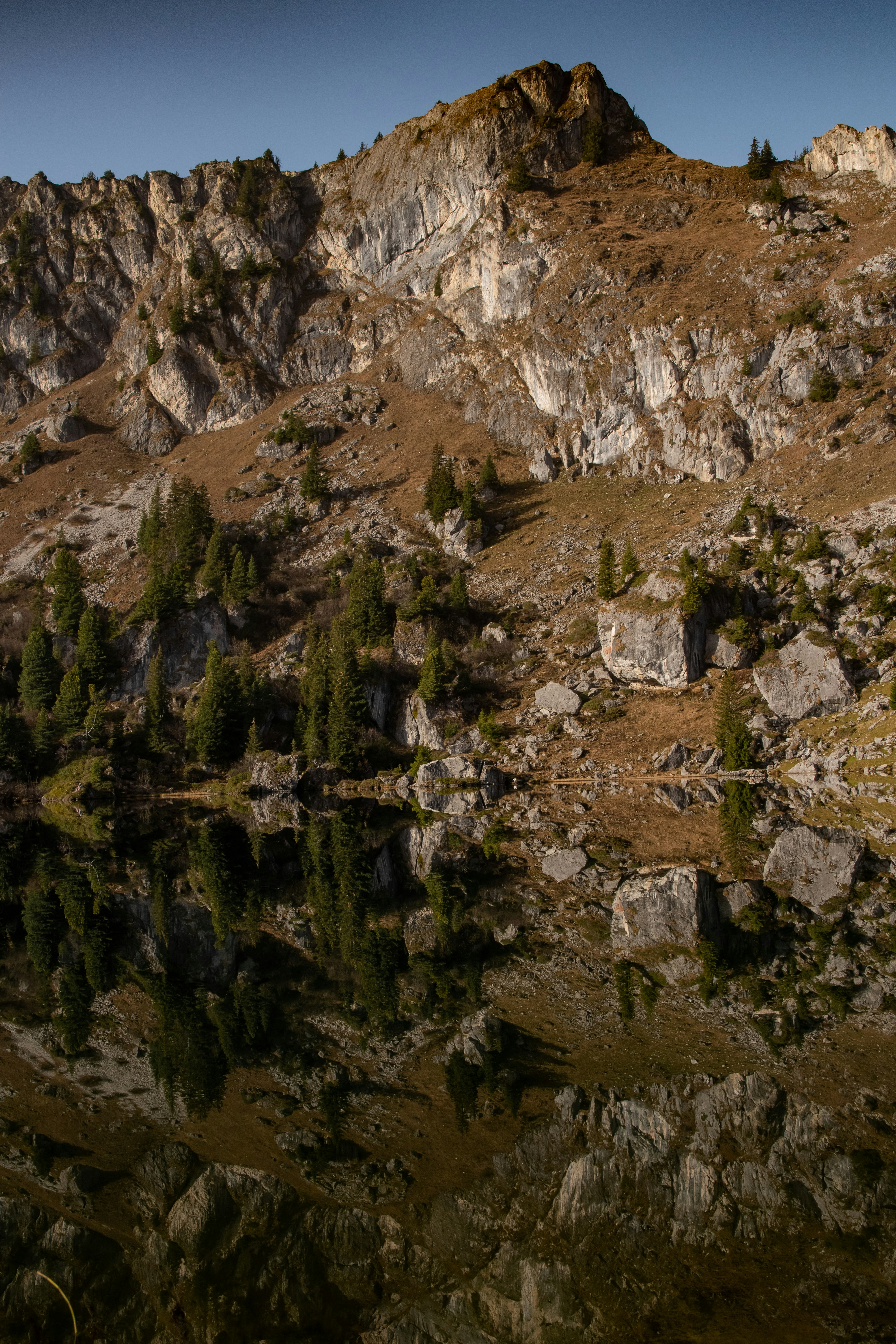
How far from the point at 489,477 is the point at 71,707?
50.3m

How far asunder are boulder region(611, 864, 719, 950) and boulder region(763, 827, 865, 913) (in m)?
3.26

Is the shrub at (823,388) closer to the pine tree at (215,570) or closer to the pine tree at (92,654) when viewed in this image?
the pine tree at (215,570)

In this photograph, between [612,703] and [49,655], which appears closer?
[612,703]

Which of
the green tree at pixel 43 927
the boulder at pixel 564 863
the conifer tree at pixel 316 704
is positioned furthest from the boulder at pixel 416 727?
the green tree at pixel 43 927

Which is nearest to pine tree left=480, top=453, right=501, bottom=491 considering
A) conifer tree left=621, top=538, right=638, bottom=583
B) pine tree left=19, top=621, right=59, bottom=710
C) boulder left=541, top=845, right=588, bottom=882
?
conifer tree left=621, top=538, right=638, bottom=583

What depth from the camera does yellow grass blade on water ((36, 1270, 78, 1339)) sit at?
33.0ft

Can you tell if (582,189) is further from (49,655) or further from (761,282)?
(49,655)

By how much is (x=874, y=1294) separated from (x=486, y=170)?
429 feet

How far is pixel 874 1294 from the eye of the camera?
32.6 ft

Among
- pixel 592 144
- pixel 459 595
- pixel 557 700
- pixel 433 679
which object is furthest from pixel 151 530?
pixel 592 144

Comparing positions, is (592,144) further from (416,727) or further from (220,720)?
(220,720)

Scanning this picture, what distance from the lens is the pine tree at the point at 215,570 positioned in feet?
266

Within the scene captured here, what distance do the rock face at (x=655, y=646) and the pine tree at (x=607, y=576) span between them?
300cm

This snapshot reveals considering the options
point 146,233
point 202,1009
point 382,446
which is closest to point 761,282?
point 382,446
